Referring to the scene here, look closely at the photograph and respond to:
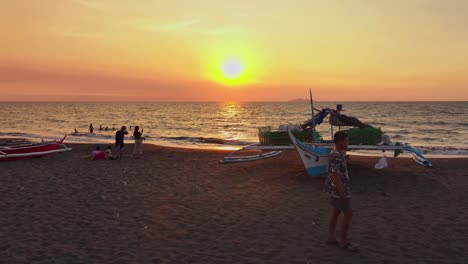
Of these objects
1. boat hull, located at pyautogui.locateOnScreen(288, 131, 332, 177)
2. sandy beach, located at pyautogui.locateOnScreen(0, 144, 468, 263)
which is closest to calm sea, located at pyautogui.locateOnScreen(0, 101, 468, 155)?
sandy beach, located at pyautogui.locateOnScreen(0, 144, 468, 263)

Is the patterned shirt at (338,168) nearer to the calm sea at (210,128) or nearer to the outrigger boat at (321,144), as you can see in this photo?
the outrigger boat at (321,144)

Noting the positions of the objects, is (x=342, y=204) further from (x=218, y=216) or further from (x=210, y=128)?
(x=210, y=128)

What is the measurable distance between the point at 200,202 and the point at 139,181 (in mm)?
4246

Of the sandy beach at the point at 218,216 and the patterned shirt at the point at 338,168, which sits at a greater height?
the patterned shirt at the point at 338,168

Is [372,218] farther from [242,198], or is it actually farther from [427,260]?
[242,198]

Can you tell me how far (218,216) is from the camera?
987 centimetres

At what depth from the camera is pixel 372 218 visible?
978 centimetres

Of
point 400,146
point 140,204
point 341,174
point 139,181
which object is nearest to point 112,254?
point 140,204

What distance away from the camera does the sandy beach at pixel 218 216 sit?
23.9 ft

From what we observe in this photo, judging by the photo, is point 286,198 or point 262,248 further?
point 286,198

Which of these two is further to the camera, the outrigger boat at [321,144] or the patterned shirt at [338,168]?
the outrigger boat at [321,144]

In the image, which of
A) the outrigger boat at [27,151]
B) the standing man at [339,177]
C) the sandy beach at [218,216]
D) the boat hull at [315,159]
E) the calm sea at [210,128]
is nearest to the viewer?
the standing man at [339,177]

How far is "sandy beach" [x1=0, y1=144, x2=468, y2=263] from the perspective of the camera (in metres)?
7.27

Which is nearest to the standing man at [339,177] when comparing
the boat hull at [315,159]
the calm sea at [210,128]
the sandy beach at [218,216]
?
the sandy beach at [218,216]
